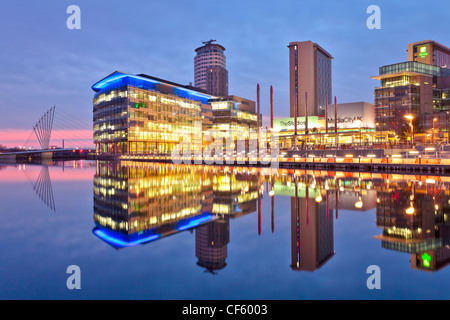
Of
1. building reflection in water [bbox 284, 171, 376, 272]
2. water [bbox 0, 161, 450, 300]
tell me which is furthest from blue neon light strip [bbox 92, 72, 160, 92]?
water [bbox 0, 161, 450, 300]

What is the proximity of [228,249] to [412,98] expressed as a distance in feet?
404

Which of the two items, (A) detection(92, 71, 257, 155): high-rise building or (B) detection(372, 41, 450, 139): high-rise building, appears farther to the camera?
(B) detection(372, 41, 450, 139): high-rise building

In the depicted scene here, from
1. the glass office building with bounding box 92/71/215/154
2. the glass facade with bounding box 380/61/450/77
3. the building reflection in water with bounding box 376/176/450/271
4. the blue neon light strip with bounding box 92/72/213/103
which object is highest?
the glass facade with bounding box 380/61/450/77

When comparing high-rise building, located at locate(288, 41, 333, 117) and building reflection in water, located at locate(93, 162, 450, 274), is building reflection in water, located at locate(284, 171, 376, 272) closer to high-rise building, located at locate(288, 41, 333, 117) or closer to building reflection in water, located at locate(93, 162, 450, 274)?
building reflection in water, located at locate(93, 162, 450, 274)

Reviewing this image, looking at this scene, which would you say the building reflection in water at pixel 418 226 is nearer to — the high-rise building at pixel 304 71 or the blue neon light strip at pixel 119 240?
the blue neon light strip at pixel 119 240

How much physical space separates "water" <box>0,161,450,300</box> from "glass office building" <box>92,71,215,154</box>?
9259cm

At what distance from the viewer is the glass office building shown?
107688mm

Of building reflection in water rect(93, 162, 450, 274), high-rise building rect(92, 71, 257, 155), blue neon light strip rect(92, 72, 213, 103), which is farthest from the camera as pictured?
high-rise building rect(92, 71, 257, 155)

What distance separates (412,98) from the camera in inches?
4473

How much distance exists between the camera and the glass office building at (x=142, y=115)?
108 m

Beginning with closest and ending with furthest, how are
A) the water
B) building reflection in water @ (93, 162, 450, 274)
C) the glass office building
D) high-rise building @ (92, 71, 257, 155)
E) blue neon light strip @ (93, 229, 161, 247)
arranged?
the water
building reflection in water @ (93, 162, 450, 274)
blue neon light strip @ (93, 229, 161, 247)
the glass office building
high-rise building @ (92, 71, 257, 155)

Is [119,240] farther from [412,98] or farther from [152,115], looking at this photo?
[412,98]
